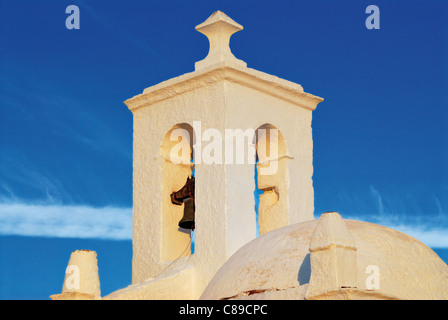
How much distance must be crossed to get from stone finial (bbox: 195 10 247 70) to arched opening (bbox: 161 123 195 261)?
100 cm

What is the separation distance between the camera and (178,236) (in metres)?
12.3

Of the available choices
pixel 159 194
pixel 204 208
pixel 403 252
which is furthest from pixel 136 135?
pixel 403 252

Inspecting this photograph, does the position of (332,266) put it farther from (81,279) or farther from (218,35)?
(218,35)

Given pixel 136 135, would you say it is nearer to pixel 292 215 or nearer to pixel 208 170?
pixel 208 170

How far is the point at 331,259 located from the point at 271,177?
15.7ft

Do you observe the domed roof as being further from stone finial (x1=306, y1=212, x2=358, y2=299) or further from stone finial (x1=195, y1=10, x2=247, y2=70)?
stone finial (x1=195, y1=10, x2=247, y2=70)

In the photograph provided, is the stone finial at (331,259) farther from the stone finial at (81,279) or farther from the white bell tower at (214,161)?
the white bell tower at (214,161)

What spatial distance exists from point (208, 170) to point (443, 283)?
3.68 metres

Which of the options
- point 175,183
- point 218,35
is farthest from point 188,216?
point 218,35

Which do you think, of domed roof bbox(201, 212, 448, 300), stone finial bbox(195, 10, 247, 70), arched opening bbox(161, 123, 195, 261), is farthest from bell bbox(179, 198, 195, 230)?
domed roof bbox(201, 212, 448, 300)

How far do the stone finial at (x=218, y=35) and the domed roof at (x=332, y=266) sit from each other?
3.02 m

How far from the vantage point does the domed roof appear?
7.77m

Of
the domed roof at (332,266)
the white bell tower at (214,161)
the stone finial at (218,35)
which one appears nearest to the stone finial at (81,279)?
the white bell tower at (214,161)
